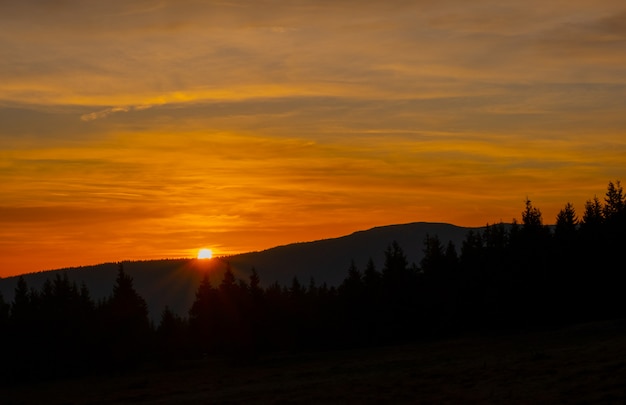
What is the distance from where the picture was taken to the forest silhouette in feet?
279

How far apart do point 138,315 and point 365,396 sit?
57903 mm

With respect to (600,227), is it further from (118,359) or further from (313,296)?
(118,359)

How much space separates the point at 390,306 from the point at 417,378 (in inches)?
2045

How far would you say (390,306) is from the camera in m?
94.7

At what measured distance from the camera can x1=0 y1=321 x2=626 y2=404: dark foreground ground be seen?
110 ft

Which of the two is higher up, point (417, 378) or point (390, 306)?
point (390, 306)

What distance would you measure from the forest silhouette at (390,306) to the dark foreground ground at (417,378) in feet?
36.2

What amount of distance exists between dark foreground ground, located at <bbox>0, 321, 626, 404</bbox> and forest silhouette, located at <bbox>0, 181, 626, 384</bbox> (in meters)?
11.0

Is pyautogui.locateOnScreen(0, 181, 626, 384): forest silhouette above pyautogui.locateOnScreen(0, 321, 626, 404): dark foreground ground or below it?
above

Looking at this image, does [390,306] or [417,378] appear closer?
[417,378]

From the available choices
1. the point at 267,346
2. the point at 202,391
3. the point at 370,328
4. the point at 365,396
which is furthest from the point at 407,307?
the point at 365,396

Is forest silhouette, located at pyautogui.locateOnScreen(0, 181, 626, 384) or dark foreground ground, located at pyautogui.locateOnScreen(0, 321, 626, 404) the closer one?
dark foreground ground, located at pyautogui.locateOnScreen(0, 321, 626, 404)

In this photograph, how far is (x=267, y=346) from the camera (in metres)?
95.8

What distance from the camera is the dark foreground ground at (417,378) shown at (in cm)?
3356
